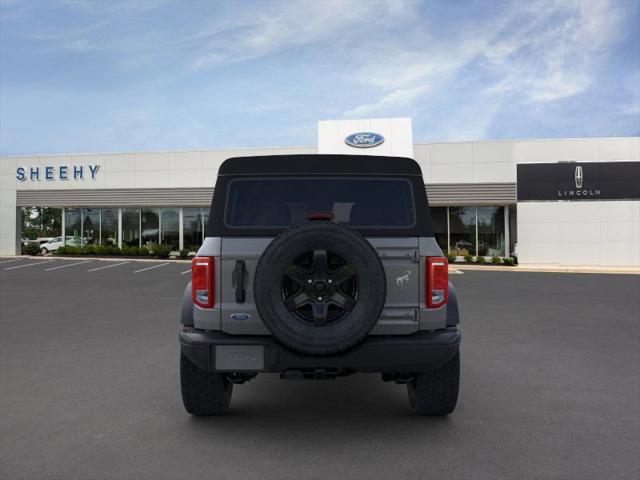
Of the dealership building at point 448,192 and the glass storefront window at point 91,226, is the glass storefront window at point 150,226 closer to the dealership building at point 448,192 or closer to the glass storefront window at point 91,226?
the dealership building at point 448,192

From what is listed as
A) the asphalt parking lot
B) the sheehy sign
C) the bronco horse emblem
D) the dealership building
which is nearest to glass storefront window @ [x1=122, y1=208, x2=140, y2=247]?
the dealership building

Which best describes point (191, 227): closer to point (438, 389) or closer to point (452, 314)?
→ point (438, 389)

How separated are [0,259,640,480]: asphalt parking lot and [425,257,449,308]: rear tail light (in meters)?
1.06

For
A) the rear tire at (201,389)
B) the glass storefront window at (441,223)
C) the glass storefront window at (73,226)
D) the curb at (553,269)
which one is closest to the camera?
the rear tire at (201,389)

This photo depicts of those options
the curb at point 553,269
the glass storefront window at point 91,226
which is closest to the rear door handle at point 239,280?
the curb at point 553,269

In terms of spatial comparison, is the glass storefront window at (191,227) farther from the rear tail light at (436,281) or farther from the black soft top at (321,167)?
the rear tail light at (436,281)

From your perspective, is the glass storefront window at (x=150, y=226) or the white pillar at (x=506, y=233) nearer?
the white pillar at (x=506, y=233)

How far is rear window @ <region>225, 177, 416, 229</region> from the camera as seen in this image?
4047 millimetres

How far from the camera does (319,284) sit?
354 cm

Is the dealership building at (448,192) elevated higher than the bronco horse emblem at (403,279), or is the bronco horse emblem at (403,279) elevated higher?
the dealership building at (448,192)

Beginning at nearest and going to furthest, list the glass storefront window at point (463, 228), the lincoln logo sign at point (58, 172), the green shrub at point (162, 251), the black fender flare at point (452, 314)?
1. the black fender flare at point (452, 314)
2. the glass storefront window at point (463, 228)
3. the green shrub at point (162, 251)
4. the lincoln logo sign at point (58, 172)

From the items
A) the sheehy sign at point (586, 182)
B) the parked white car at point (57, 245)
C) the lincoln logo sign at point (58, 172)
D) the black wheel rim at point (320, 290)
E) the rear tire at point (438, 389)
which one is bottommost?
the rear tire at point (438, 389)

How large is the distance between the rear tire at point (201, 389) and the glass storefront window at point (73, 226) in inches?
1302

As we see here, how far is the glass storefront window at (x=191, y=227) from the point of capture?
1264 inches
